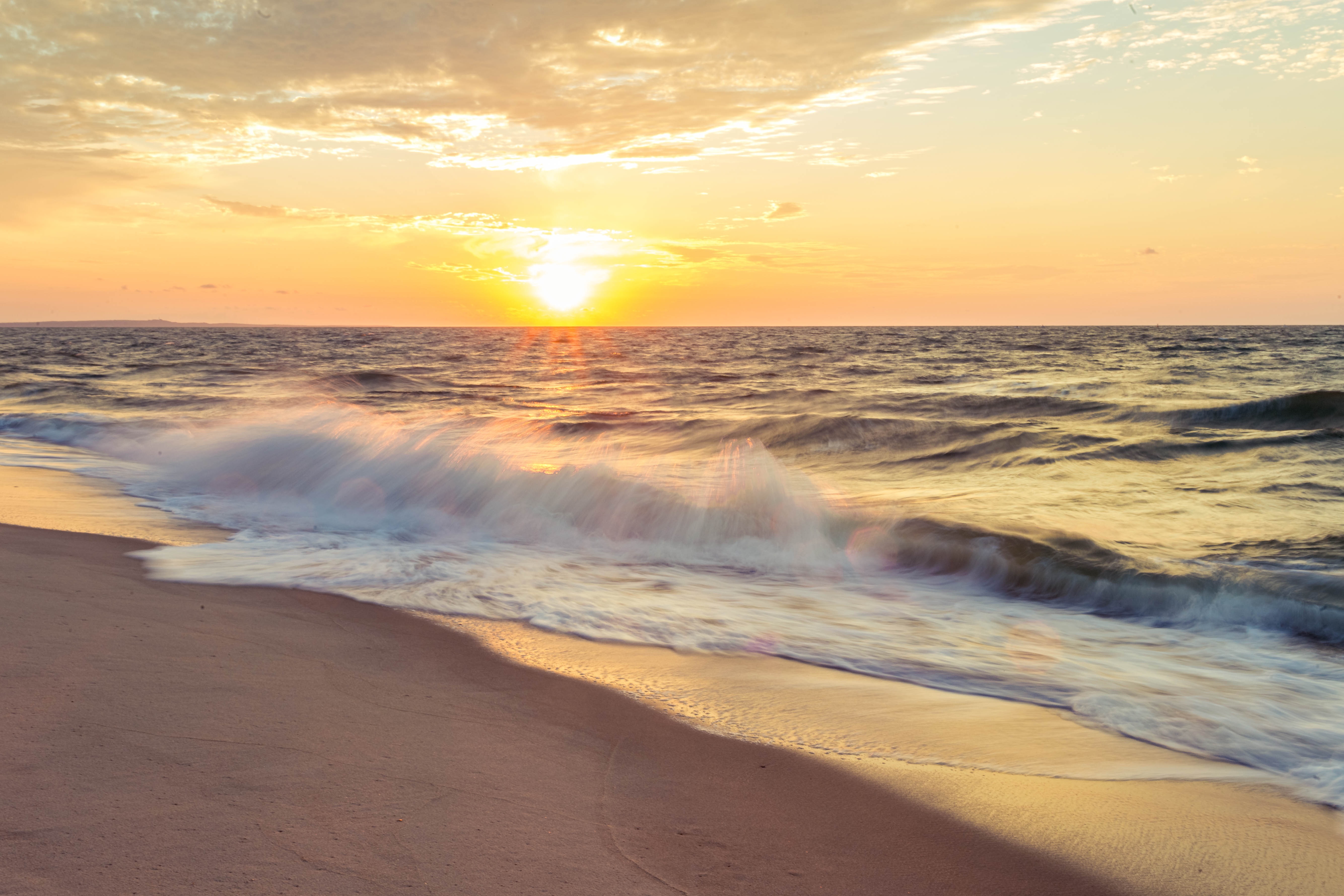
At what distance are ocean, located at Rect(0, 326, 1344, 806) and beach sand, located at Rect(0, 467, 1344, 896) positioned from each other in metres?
0.62

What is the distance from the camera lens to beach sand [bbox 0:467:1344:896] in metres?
2.17

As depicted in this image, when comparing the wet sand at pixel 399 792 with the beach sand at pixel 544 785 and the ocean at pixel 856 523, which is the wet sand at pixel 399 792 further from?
the ocean at pixel 856 523

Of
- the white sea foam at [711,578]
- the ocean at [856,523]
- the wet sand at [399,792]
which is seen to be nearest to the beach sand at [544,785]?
the wet sand at [399,792]

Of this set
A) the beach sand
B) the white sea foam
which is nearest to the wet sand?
the beach sand

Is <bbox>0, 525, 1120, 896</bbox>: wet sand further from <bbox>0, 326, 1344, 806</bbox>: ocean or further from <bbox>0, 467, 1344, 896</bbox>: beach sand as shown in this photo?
<bbox>0, 326, 1344, 806</bbox>: ocean

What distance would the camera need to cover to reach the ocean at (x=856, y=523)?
14.8 feet

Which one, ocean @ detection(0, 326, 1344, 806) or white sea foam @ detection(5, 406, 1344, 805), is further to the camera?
ocean @ detection(0, 326, 1344, 806)

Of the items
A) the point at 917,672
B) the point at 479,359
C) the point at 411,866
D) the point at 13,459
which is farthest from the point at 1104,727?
the point at 479,359

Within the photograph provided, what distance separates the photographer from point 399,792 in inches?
99.7

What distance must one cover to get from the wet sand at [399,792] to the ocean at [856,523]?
4.46 ft

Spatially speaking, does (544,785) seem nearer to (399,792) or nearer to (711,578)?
(399,792)

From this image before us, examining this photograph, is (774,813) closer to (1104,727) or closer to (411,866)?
(411,866)

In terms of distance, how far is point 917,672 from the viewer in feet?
14.0

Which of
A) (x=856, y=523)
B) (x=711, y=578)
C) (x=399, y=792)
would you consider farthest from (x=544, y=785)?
(x=856, y=523)
